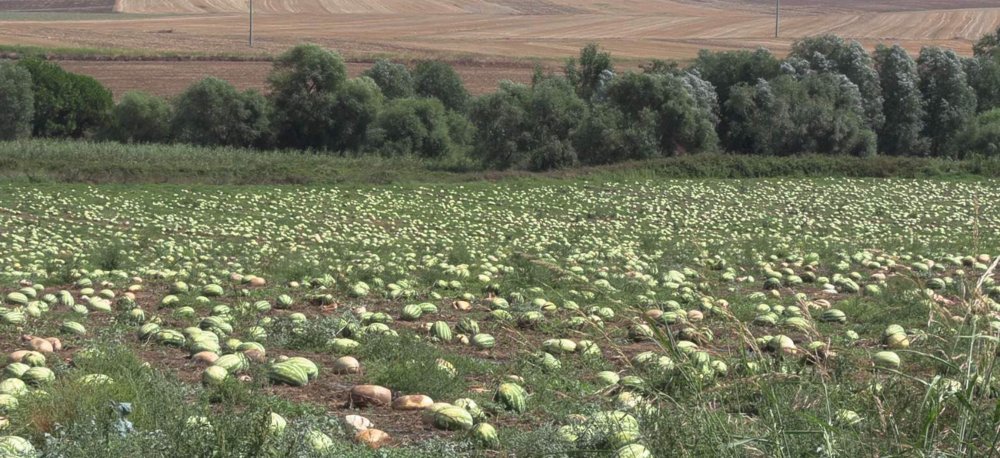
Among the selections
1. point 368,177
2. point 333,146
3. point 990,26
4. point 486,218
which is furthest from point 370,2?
point 486,218

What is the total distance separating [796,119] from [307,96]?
884 inches

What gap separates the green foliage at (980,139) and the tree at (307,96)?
27920mm

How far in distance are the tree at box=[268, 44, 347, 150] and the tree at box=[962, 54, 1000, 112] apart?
3170 cm

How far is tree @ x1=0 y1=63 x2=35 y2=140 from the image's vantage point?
160 feet

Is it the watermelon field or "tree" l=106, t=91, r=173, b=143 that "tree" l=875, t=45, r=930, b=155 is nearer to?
the watermelon field

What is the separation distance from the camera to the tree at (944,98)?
1992 inches

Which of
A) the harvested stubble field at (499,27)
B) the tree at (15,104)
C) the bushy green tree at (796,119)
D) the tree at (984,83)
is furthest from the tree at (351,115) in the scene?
the tree at (984,83)

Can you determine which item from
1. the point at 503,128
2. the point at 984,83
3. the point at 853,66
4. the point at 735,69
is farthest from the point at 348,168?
the point at 984,83

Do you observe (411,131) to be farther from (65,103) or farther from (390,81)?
(65,103)

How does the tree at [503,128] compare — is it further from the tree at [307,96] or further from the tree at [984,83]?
the tree at [984,83]

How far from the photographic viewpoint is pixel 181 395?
5301 millimetres

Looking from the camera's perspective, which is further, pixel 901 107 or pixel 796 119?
pixel 901 107

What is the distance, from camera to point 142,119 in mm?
51781

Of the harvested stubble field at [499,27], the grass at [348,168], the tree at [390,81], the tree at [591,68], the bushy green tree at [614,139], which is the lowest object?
the grass at [348,168]
